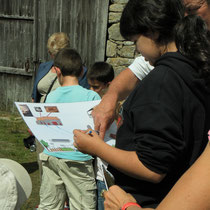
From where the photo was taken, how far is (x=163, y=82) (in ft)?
5.29

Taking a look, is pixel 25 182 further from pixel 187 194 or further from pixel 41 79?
pixel 41 79

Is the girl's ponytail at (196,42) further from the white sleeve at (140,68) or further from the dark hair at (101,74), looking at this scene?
the dark hair at (101,74)

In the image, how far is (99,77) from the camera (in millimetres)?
4098

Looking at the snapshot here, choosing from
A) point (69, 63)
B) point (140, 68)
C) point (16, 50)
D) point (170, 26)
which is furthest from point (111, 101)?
point (16, 50)

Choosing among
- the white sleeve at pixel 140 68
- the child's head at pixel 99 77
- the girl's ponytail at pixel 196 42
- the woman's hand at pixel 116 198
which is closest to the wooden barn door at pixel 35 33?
the child's head at pixel 99 77

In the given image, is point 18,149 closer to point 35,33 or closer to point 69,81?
point 35,33

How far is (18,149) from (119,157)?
472cm

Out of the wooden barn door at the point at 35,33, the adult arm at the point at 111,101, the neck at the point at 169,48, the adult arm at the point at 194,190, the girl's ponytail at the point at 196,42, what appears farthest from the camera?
the wooden barn door at the point at 35,33

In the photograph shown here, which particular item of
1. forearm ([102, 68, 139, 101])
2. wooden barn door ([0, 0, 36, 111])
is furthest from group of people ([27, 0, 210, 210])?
wooden barn door ([0, 0, 36, 111])

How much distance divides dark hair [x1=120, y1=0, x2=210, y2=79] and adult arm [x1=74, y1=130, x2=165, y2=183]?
1.49 ft

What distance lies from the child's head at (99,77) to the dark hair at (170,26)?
2.22 meters

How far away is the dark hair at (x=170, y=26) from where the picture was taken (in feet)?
5.48

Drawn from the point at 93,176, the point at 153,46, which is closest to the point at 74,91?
the point at 93,176

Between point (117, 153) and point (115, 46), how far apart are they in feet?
17.0
